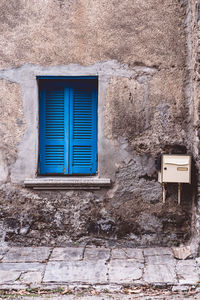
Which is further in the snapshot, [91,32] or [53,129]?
[53,129]

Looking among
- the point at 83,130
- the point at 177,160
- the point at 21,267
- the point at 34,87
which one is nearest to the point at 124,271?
the point at 21,267

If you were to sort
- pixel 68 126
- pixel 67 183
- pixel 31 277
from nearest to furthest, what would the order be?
pixel 31 277 → pixel 67 183 → pixel 68 126

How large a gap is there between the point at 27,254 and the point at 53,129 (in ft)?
5.95

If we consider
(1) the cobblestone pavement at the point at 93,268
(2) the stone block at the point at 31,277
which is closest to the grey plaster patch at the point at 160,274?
(1) the cobblestone pavement at the point at 93,268

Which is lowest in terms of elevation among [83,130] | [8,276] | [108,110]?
[8,276]

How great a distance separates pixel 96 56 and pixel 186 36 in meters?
1.31

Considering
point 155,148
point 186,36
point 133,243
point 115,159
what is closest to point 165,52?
point 186,36

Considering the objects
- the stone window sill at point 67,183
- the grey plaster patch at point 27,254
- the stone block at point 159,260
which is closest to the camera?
the stone block at point 159,260

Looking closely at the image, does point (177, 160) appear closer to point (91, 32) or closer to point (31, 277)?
point (91, 32)

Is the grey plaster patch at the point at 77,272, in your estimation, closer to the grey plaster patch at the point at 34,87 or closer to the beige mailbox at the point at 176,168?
the grey plaster patch at the point at 34,87

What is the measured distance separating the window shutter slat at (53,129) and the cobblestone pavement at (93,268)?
125cm

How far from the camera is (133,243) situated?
486 centimetres

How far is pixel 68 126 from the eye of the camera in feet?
16.7

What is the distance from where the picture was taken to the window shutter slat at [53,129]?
16.8ft
